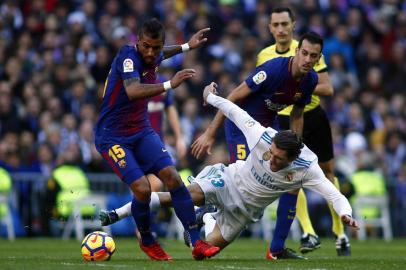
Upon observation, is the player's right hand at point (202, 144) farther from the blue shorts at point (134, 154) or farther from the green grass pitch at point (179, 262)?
the green grass pitch at point (179, 262)

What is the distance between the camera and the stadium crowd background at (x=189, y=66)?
2048 centimetres

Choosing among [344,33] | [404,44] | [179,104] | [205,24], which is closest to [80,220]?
[179,104]

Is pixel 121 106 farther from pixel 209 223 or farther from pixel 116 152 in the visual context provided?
pixel 209 223

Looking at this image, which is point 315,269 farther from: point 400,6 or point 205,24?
point 400,6

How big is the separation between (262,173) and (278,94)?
3.95 feet

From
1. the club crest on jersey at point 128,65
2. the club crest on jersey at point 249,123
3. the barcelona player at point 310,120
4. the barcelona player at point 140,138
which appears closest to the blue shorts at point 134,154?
the barcelona player at point 140,138

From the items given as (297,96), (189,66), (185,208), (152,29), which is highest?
(189,66)

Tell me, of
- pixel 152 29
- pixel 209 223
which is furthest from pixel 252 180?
pixel 152 29

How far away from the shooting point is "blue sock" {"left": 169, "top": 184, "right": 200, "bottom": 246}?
11.1 m

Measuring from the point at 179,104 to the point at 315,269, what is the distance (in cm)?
1206

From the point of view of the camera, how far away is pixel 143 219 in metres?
11.5

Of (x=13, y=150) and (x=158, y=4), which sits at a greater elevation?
(x=158, y=4)

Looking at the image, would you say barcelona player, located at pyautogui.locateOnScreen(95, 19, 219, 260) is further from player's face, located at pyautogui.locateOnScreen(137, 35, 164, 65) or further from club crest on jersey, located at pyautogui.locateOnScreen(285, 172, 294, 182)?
club crest on jersey, located at pyautogui.locateOnScreen(285, 172, 294, 182)

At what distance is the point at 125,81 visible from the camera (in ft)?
36.3
